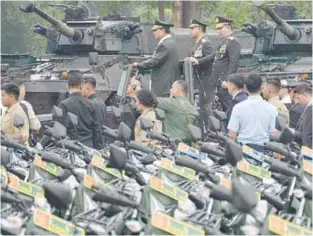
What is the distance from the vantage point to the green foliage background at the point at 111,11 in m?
27.8

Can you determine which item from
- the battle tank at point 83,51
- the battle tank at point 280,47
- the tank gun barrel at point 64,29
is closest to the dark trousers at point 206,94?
the battle tank at point 83,51

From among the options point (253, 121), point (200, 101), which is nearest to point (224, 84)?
point (200, 101)

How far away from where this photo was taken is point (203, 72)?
13.9 m

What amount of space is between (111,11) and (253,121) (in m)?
19.7

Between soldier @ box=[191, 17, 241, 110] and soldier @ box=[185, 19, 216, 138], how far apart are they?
88 mm

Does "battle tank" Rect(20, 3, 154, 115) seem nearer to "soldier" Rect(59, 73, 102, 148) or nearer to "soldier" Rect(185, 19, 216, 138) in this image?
"soldier" Rect(185, 19, 216, 138)

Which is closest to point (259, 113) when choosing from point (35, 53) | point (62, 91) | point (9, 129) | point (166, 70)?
point (9, 129)

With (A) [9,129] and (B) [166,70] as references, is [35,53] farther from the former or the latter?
(A) [9,129]

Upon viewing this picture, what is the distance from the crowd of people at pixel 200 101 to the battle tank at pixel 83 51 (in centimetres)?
200

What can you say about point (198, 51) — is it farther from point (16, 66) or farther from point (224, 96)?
point (16, 66)

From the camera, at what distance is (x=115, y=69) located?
16297 millimetres

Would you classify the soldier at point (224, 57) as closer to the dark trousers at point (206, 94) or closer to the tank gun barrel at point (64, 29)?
the dark trousers at point (206, 94)

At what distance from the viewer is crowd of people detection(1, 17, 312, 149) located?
8.84m

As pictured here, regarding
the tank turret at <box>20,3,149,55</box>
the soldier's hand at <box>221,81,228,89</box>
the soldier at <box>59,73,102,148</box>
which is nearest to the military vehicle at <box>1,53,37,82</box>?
the tank turret at <box>20,3,149,55</box>
